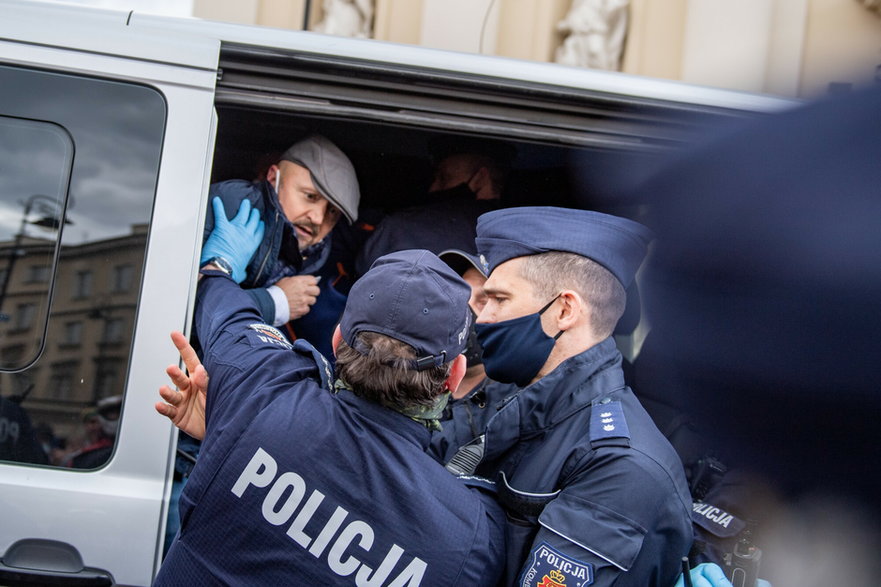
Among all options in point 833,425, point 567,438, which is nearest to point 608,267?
point 567,438

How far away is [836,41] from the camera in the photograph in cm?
536

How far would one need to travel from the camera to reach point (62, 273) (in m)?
1.81

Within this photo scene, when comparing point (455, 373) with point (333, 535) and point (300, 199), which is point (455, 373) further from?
point (300, 199)

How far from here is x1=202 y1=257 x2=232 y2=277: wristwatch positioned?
200 centimetres

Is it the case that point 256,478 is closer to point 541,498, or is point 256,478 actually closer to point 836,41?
point 541,498

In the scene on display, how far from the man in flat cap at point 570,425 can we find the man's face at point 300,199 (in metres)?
0.61

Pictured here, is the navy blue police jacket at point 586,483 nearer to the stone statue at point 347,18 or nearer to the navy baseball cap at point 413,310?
the navy baseball cap at point 413,310

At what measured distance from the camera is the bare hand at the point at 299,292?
240 cm

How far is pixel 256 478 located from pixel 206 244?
0.80 metres

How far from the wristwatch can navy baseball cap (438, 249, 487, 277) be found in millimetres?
696

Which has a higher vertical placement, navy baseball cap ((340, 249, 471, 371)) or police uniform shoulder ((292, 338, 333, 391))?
navy baseball cap ((340, 249, 471, 371))

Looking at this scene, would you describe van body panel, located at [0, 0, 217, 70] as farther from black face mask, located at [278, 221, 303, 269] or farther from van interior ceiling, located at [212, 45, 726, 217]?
black face mask, located at [278, 221, 303, 269]

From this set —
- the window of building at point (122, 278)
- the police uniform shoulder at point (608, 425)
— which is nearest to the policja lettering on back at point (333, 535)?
the police uniform shoulder at point (608, 425)

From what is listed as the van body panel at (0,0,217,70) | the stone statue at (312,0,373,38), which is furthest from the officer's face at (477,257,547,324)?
the stone statue at (312,0,373,38)
